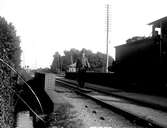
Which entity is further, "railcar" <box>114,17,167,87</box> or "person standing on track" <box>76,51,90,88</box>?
"person standing on track" <box>76,51,90,88</box>

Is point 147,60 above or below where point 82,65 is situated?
above

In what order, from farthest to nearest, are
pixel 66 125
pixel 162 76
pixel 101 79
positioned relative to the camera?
pixel 101 79 → pixel 162 76 → pixel 66 125

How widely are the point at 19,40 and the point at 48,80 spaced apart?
30.8 metres

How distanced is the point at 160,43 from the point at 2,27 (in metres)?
30.5

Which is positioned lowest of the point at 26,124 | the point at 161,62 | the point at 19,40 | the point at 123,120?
the point at 26,124

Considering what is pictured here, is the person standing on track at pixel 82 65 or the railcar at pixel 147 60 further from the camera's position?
the person standing on track at pixel 82 65

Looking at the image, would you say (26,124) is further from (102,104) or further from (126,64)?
(126,64)

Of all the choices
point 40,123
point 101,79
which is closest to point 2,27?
point 101,79

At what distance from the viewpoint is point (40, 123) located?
4.87 meters

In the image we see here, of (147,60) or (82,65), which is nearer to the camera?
(82,65)

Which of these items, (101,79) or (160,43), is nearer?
(160,43)

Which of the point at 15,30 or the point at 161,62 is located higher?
Answer: the point at 15,30

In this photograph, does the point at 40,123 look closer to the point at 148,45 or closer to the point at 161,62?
the point at 161,62

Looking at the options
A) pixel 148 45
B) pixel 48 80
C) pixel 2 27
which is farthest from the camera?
pixel 2 27
